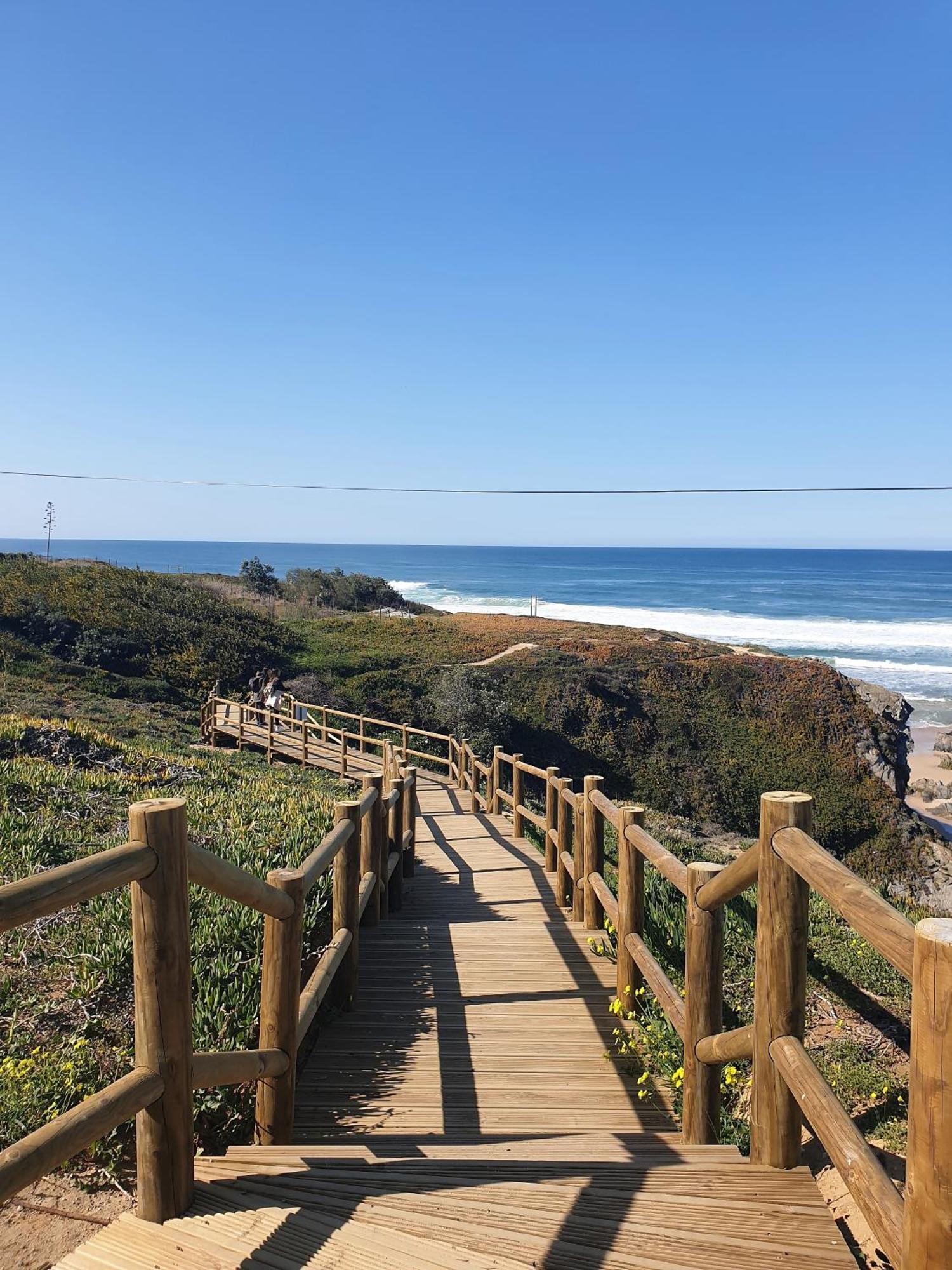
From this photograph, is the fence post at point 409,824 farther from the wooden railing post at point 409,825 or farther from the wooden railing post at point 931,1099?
the wooden railing post at point 931,1099

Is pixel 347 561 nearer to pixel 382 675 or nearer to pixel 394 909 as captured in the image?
pixel 382 675

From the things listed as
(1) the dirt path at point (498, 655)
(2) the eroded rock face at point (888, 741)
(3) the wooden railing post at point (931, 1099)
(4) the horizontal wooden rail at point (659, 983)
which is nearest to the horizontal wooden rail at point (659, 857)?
(4) the horizontal wooden rail at point (659, 983)

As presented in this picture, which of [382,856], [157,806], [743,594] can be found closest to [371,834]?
[382,856]

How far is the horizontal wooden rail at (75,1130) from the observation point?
175 centimetres

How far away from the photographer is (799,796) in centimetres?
225

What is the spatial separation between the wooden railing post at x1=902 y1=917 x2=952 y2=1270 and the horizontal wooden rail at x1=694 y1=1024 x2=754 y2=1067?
1034 mm

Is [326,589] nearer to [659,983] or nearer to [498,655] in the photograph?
[498,655]

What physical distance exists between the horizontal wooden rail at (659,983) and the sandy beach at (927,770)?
20.1 metres

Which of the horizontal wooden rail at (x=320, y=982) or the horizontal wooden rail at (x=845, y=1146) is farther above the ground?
the horizontal wooden rail at (x=845, y=1146)

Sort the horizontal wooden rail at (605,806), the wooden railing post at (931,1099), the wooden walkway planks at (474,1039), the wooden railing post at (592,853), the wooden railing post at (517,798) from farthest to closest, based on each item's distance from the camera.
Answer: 1. the wooden railing post at (517,798)
2. the wooden railing post at (592,853)
3. the horizontal wooden rail at (605,806)
4. the wooden walkway planks at (474,1039)
5. the wooden railing post at (931,1099)

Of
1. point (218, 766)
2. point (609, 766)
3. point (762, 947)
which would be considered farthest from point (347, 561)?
point (762, 947)

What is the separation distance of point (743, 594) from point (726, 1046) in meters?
79.4

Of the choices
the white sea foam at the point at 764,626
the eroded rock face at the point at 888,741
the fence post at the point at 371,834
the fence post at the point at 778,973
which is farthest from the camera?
the white sea foam at the point at 764,626

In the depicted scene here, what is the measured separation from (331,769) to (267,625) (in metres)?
15.1
